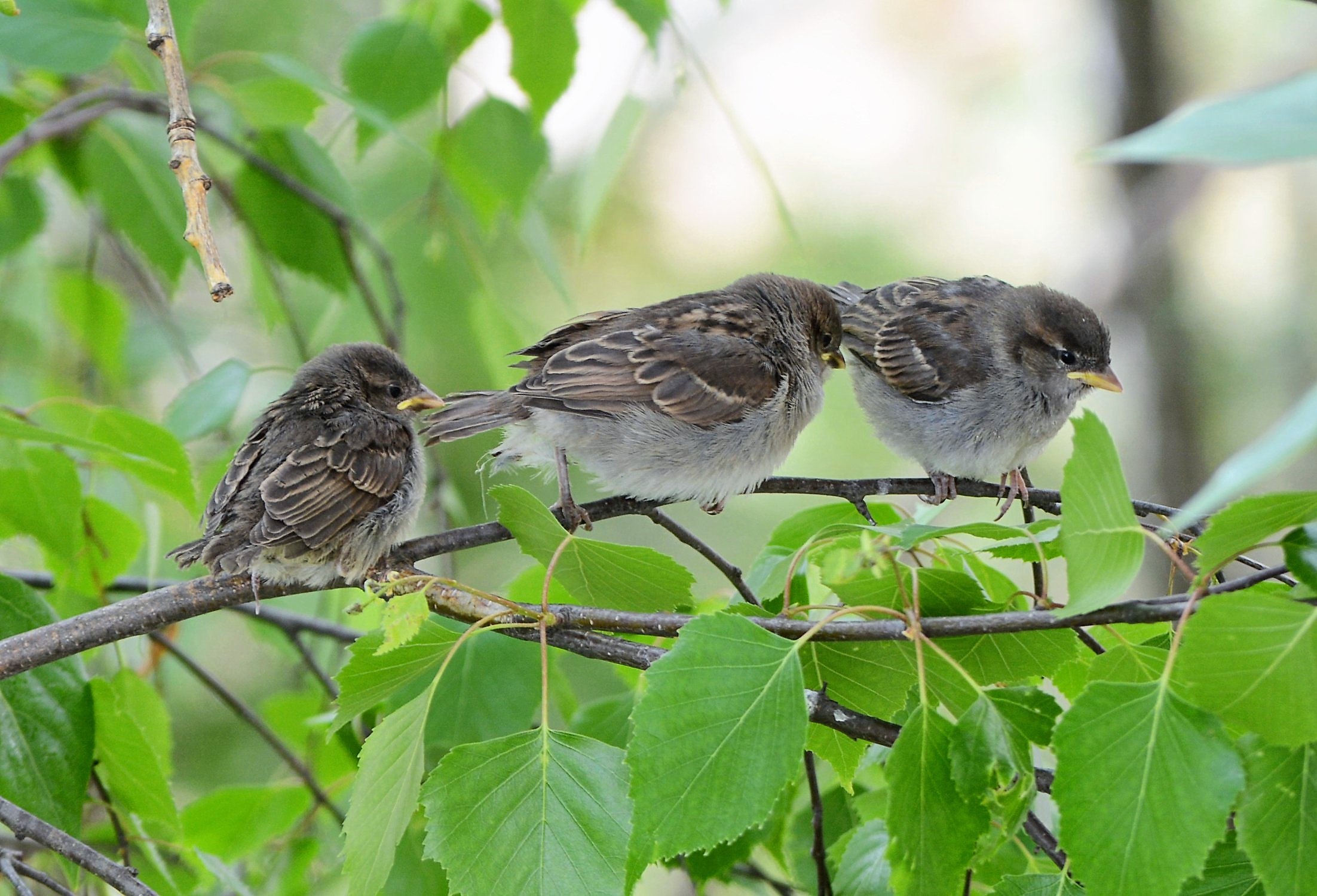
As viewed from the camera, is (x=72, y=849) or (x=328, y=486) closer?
(x=72, y=849)

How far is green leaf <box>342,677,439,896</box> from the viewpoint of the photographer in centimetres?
142

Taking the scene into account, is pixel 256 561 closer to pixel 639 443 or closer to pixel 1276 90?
pixel 639 443

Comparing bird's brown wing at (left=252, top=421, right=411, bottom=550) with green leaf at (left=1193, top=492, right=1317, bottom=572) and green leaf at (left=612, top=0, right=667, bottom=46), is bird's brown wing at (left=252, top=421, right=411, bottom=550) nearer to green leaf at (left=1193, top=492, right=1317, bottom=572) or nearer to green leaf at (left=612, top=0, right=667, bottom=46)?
green leaf at (left=612, top=0, right=667, bottom=46)

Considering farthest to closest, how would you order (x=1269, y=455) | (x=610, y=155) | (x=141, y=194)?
(x=141, y=194)
(x=610, y=155)
(x=1269, y=455)

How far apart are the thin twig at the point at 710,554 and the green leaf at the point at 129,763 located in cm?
95

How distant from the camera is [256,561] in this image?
2193 mm

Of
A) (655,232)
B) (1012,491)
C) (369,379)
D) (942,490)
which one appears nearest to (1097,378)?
(1012,491)

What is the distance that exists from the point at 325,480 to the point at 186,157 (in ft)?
3.98

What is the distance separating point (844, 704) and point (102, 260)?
5.87 meters

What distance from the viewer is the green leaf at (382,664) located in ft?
5.06

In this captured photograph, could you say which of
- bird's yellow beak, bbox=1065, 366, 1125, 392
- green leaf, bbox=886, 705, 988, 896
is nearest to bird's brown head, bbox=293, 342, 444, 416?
bird's yellow beak, bbox=1065, 366, 1125, 392

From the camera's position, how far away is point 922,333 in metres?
3.51

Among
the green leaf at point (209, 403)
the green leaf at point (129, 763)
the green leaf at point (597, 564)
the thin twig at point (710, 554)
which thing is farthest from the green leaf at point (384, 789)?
the green leaf at point (209, 403)

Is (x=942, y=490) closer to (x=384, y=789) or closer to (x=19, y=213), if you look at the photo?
(x=384, y=789)
